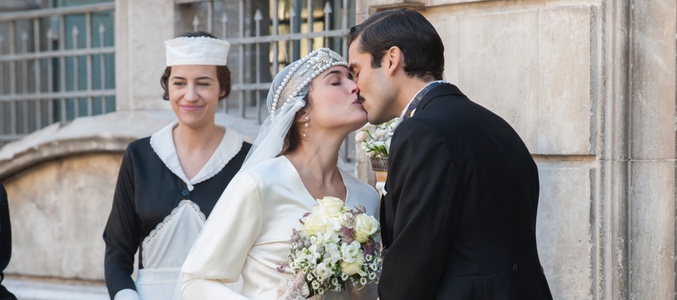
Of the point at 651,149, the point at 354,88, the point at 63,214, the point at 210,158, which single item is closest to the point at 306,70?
the point at 354,88

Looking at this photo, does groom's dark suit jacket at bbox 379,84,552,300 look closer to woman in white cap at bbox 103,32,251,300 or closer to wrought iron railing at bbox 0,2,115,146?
woman in white cap at bbox 103,32,251,300

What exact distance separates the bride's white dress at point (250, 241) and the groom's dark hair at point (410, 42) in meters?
0.65

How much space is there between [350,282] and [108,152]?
16.1 ft

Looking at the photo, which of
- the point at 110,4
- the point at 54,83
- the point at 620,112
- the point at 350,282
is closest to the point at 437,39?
the point at 350,282

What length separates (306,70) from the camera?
4.39 meters

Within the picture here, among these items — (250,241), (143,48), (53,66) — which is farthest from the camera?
(53,66)

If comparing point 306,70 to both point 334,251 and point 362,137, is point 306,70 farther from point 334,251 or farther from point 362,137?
point 362,137

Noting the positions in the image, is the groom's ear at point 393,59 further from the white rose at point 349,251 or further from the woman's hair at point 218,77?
the woman's hair at point 218,77

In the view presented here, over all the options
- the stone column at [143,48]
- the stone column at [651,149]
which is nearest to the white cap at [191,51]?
the stone column at [651,149]

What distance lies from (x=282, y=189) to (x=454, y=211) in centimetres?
94

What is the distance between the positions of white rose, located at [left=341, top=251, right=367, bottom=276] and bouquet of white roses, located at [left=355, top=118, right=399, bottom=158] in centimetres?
178

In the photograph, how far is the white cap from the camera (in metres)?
5.39

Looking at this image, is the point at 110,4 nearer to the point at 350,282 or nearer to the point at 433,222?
the point at 350,282

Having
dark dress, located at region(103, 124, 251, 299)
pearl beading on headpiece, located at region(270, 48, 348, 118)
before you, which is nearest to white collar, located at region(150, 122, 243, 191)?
dark dress, located at region(103, 124, 251, 299)
